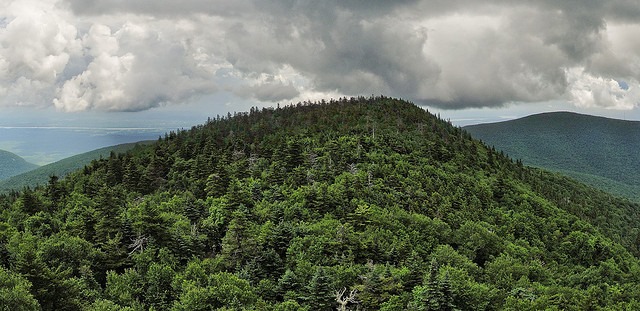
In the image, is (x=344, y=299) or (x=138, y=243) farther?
(x=138, y=243)

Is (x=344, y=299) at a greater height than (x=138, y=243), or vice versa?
(x=138, y=243)

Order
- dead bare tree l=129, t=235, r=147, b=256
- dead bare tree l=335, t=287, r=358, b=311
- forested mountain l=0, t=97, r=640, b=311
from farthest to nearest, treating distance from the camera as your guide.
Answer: dead bare tree l=129, t=235, r=147, b=256
dead bare tree l=335, t=287, r=358, b=311
forested mountain l=0, t=97, r=640, b=311

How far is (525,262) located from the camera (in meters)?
90.3

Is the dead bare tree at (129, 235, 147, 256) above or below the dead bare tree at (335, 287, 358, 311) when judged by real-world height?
above

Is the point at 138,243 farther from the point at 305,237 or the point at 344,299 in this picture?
the point at 344,299

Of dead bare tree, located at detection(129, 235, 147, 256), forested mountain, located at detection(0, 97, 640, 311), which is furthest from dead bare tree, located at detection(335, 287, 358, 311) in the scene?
dead bare tree, located at detection(129, 235, 147, 256)

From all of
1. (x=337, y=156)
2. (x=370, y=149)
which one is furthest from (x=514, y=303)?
(x=370, y=149)

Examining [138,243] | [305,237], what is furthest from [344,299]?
[138,243]

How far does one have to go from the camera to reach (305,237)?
243ft

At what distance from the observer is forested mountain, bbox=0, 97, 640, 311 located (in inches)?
2157

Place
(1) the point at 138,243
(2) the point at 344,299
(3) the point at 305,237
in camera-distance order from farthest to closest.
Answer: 1. (3) the point at 305,237
2. (1) the point at 138,243
3. (2) the point at 344,299

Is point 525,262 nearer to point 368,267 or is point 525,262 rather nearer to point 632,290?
point 632,290

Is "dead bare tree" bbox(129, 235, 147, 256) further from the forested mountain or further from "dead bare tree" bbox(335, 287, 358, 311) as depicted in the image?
"dead bare tree" bbox(335, 287, 358, 311)

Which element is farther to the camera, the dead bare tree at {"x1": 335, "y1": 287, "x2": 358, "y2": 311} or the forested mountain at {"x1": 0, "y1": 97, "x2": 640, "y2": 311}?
the dead bare tree at {"x1": 335, "y1": 287, "x2": 358, "y2": 311}
